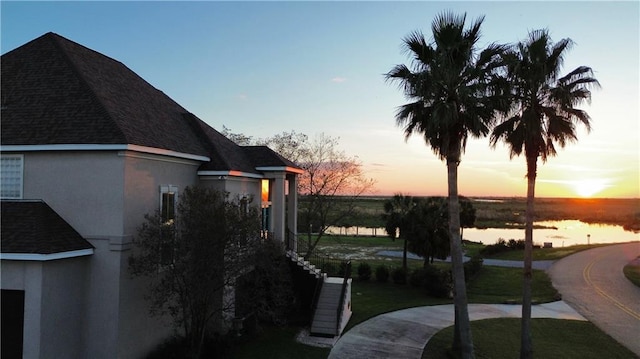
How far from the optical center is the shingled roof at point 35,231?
36.9ft

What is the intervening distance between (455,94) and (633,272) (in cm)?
3140

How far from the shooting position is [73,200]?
12.9 metres

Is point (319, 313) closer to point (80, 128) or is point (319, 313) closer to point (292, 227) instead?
point (292, 227)

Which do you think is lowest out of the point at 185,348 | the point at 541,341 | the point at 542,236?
the point at 541,341

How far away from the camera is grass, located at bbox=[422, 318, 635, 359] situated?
18.2m

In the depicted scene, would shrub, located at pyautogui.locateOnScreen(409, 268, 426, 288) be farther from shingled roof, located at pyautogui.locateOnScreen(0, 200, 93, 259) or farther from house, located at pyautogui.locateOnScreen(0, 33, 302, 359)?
shingled roof, located at pyautogui.locateOnScreen(0, 200, 93, 259)

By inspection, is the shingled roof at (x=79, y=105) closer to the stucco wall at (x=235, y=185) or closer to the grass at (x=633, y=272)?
the stucco wall at (x=235, y=185)

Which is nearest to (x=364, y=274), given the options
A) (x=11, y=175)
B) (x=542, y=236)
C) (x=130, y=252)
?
(x=130, y=252)

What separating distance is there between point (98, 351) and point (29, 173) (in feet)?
18.0

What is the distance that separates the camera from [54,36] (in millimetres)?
15461

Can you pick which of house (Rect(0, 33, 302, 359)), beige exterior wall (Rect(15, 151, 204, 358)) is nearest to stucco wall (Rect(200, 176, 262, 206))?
house (Rect(0, 33, 302, 359))

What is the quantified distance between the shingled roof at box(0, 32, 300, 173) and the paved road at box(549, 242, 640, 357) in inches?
824

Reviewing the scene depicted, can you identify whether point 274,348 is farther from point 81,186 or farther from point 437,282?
point 437,282

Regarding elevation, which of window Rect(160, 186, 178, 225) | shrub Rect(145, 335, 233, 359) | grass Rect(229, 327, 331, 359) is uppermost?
window Rect(160, 186, 178, 225)
